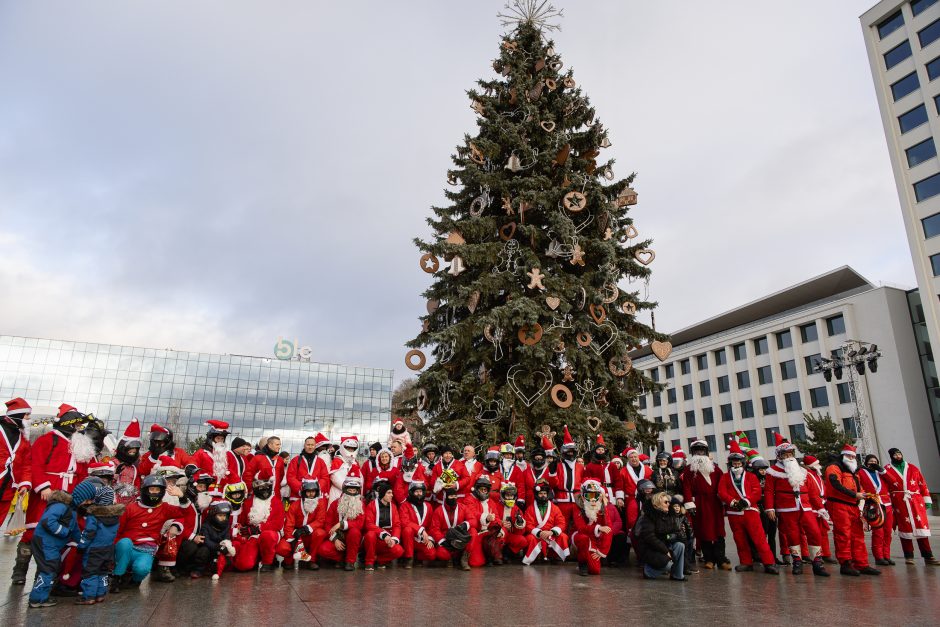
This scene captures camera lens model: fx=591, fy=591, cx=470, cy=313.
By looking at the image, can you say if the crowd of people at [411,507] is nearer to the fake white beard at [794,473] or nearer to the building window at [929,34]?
the fake white beard at [794,473]

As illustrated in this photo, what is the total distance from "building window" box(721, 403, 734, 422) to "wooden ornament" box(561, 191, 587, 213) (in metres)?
47.2

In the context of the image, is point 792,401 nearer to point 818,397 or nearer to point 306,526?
point 818,397

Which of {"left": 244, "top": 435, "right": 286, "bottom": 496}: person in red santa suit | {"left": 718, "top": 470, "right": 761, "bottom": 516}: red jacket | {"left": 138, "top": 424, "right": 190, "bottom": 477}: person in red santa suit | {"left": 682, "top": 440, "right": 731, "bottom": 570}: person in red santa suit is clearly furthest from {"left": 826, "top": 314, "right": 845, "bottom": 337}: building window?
{"left": 138, "top": 424, "right": 190, "bottom": 477}: person in red santa suit

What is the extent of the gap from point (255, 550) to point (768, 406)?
172 ft

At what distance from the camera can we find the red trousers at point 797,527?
827 centimetres

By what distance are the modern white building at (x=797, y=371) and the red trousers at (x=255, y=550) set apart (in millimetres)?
28970

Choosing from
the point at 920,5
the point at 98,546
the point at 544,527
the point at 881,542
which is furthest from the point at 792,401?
the point at 98,546

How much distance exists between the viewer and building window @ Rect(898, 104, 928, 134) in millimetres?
37591

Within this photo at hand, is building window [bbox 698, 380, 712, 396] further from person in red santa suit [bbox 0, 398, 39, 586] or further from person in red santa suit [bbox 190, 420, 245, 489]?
person in red santa suit [bbox 0, 398, 39, 586]

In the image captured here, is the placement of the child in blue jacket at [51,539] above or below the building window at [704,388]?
below

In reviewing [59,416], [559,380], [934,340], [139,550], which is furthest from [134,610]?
[934,340]

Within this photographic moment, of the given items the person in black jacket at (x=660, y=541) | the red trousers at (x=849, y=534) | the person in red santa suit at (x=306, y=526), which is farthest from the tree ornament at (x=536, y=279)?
the red trousers at (x=849, y=534)

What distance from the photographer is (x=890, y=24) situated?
133ft

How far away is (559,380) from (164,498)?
9208mm
